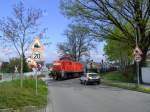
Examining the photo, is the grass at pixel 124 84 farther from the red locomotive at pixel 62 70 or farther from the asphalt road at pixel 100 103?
the red locomotive at pixel 62 70

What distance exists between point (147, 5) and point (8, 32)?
59.4 ft

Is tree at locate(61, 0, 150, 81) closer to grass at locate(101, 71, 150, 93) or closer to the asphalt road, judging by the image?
grass at locate(101, 71, 150, 93)

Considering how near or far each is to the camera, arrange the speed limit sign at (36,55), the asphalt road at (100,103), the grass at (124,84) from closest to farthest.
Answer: the asphalt road at (100,103) < the speed limit sign at (36,55) < the grass at (124,84)

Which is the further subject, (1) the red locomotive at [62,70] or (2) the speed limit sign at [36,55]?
(1) the red locomotive at [62,70]

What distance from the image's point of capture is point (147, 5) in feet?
149

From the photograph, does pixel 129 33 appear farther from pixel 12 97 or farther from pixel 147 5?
pixel 12 97

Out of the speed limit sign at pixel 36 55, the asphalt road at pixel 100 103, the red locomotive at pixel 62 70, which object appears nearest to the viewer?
the asphalt road at pixel 100 103

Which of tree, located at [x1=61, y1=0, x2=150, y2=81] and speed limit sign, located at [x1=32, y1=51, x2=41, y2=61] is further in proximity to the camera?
tree, located at [x1=61, y1=0, x2=150, y2=81]

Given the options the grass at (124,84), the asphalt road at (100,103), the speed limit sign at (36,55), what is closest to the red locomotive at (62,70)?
the grass at (124,84)

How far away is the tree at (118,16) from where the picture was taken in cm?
4566

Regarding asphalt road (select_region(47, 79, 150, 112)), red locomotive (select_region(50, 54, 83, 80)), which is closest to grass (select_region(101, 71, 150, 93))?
asphalt road (select_region(47, 79, 150, 112))

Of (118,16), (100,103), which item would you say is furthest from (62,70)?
(100,103)

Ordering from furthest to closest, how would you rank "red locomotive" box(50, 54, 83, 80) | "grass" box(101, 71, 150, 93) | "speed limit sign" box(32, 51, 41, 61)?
1. "red locomotive" box(50, 54, 83, 80)
2. "grass" box(101, 71, 150, 93)
3. "speed limit sign" box(32, 51, 41, 61)

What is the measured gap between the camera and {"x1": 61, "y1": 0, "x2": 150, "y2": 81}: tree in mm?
45656
